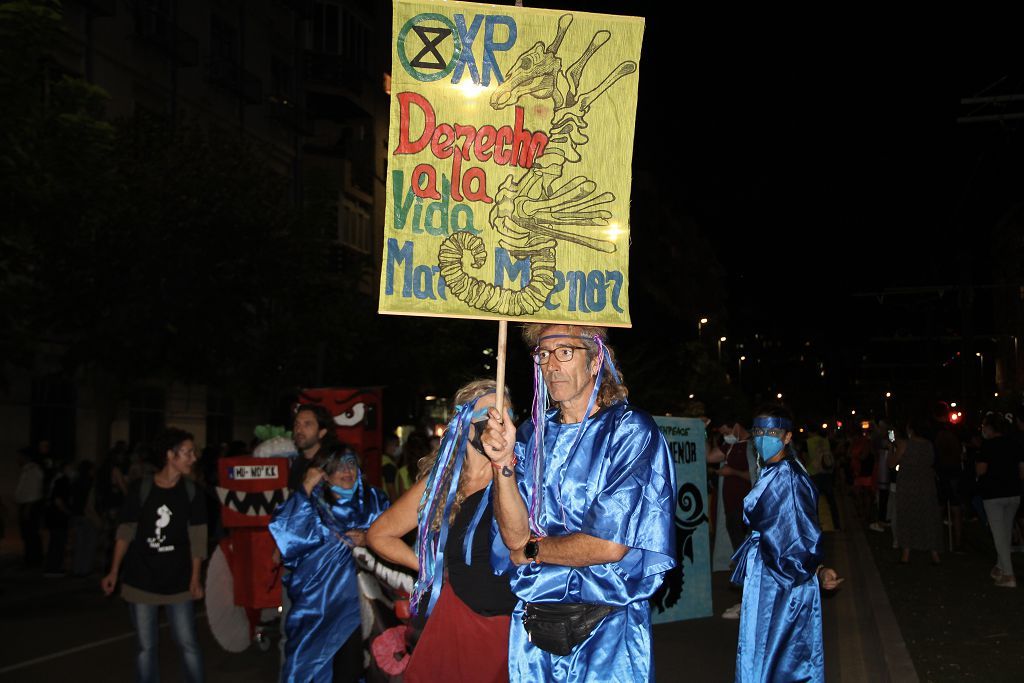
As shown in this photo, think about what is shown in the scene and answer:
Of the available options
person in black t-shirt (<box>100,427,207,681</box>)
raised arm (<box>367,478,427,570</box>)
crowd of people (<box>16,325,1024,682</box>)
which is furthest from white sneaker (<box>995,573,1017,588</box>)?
raised arm (<box>367,478,427,570</box>)

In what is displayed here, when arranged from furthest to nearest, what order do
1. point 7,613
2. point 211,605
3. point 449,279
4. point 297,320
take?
1. point 297,320
2. point 7,613
3. point 211,605
4. point 449,279

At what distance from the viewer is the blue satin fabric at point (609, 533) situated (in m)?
3.94

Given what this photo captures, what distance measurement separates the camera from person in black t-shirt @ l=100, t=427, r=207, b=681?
23.1 ft

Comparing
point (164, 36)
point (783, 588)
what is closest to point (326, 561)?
point (783, 588)

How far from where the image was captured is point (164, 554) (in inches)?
281

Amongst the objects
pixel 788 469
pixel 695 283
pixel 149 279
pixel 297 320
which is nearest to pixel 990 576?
pixel 788 469

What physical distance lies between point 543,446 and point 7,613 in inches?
425

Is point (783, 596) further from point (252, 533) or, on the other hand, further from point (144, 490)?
point (252, 533)

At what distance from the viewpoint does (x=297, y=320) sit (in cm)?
2628

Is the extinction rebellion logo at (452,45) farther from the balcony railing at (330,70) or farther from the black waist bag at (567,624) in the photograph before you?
the balcony railing at (330,70)

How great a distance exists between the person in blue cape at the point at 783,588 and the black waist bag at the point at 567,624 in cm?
280

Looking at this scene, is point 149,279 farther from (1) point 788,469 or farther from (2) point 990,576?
(1) point 788,469

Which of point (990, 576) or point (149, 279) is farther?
point (149, 279)

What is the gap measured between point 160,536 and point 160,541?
3 centimetres
